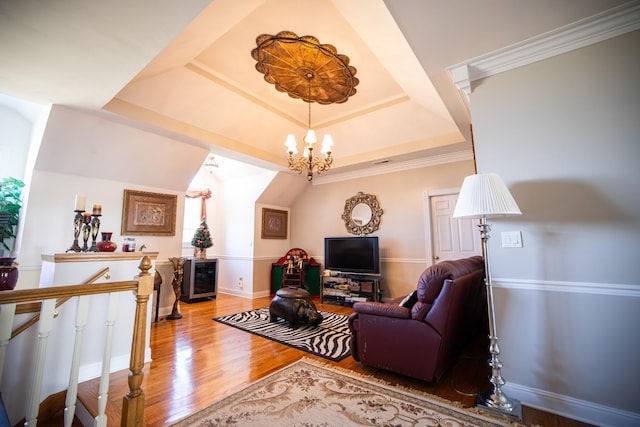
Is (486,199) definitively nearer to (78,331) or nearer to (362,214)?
(78,331)

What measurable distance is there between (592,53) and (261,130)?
156 inches

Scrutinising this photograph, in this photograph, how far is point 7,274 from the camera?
1.75 metres

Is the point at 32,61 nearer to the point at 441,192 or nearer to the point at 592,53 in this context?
the point at 592,53

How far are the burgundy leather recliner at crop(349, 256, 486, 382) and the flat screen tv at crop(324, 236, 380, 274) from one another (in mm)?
2417

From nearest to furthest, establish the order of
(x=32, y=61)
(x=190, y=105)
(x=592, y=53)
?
(x=592, y=53), (x=32, y=61), (x=190, y=105)

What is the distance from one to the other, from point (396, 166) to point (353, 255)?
193 cm

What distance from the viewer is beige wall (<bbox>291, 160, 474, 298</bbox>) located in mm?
4746

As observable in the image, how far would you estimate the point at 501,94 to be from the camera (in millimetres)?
2229

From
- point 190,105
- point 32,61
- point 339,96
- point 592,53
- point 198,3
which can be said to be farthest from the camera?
point 339,96

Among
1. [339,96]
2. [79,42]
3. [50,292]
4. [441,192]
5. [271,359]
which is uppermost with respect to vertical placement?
[339,96]

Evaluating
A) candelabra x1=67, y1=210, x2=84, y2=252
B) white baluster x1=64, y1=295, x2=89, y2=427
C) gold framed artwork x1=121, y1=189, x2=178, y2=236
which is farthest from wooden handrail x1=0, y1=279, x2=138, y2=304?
gold framed artwork x1=121, y1=189, x2=178, y2=236

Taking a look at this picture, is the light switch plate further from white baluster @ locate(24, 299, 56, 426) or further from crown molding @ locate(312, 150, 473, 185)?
white baluster @ locate(24, 299, 56, 426)

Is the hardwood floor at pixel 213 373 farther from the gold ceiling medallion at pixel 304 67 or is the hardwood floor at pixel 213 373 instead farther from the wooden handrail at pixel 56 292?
the gold ceiling medallion at pixel 304 67

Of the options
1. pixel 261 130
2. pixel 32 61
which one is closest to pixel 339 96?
pixel 261 130
